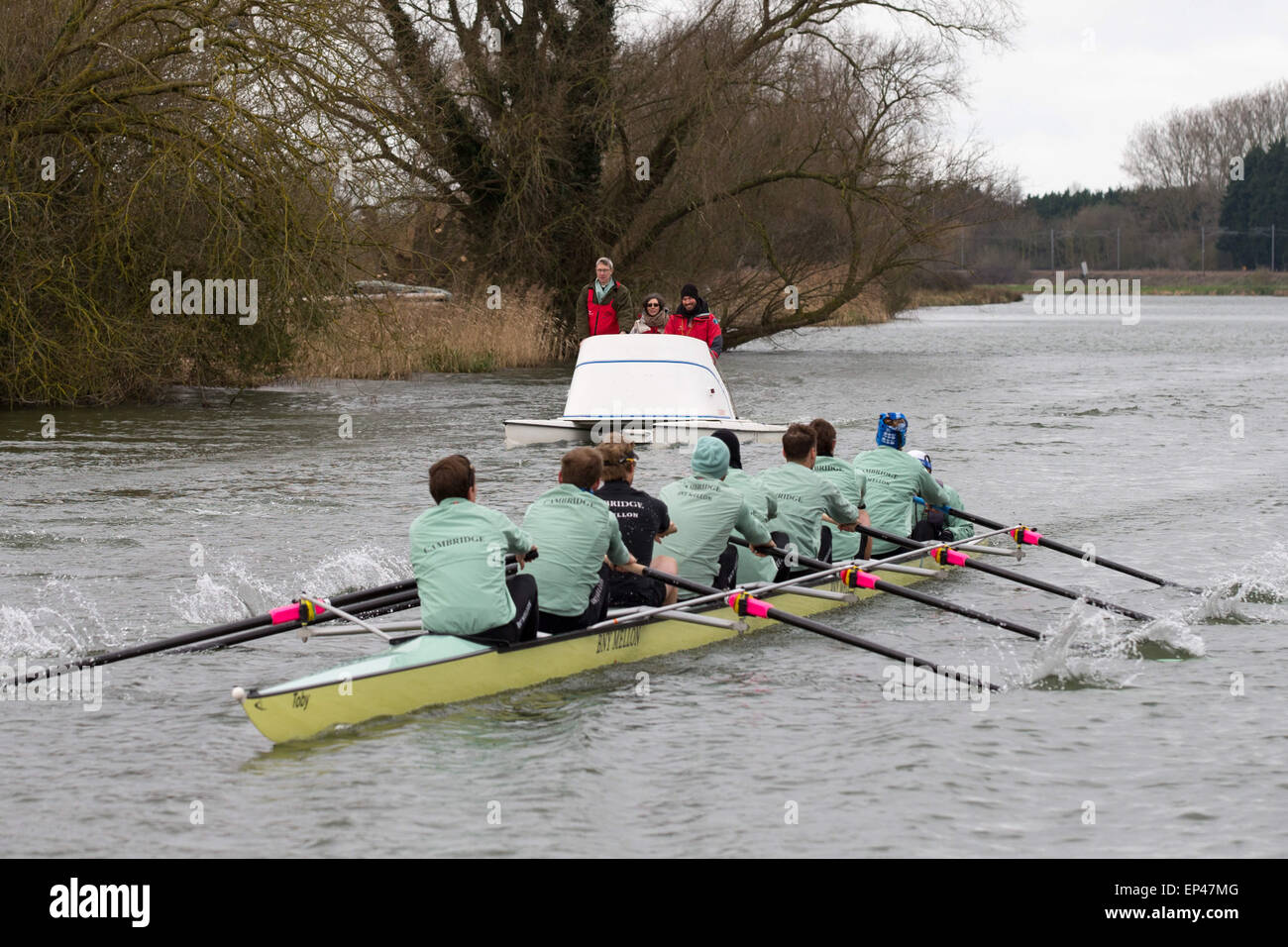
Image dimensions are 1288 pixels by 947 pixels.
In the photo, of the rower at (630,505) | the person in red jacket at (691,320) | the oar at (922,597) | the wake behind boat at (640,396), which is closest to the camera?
the rower at (630,505)

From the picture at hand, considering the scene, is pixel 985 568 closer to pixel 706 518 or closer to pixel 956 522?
pixel 956 522

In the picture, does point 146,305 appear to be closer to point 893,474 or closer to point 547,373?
point 547,373

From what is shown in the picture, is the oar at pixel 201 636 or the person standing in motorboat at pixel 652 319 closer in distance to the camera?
the oar at pixel 201 636

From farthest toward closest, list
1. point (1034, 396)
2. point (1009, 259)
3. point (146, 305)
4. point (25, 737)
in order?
point (1009, 259) → point (1034, 396) → point (146, 305) → point (25, 737)

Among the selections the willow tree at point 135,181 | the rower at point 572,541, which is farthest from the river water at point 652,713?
the willow tree at point 135,181

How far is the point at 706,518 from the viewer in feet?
30.1

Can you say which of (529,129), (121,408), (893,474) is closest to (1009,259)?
(529,129)

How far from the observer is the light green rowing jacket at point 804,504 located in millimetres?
10016

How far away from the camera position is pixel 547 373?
29172 millimetres

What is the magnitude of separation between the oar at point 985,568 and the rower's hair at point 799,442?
2.55ft

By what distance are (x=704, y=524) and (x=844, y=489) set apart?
1.64m

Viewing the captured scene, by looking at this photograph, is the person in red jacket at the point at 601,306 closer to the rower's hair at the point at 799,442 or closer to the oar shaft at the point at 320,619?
the rower's hair at the point at 799,442

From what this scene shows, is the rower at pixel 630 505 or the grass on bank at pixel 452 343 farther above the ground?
the grass on bank at pixel 452 343
